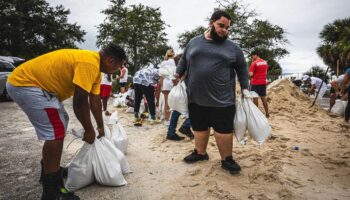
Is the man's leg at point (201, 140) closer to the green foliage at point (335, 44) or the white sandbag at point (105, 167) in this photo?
the white sandbag at point (105, 167)

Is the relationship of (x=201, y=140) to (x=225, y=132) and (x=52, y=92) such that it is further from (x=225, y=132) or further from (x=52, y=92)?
(x=52, y=92)

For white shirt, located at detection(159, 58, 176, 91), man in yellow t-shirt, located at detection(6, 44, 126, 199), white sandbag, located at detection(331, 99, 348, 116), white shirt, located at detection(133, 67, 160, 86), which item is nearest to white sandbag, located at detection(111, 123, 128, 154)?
man in yellow t-shirt, located at detection(6, 44, 126, 199)

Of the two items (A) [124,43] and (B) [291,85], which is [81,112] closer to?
(B) [291,85]

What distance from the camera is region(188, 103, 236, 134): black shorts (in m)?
3.16

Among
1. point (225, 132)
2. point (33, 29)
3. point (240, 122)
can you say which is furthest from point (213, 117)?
point (33, 29)

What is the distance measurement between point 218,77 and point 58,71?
5.40 ft

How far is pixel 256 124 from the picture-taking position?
10.5ft

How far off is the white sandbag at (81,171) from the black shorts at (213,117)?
1298 millimetres

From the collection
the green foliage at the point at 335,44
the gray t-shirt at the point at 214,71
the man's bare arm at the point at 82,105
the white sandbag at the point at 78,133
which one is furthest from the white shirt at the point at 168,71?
the green foliage at the point at 335,44

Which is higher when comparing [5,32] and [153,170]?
[5,32]

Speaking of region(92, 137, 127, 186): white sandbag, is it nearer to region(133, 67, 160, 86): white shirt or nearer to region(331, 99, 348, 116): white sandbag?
region(133, 67, 160, 86): white shirt

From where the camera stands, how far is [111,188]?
2768 mm

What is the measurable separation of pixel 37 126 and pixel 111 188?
0.98 meters

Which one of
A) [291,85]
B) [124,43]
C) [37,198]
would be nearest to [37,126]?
[37,198]
